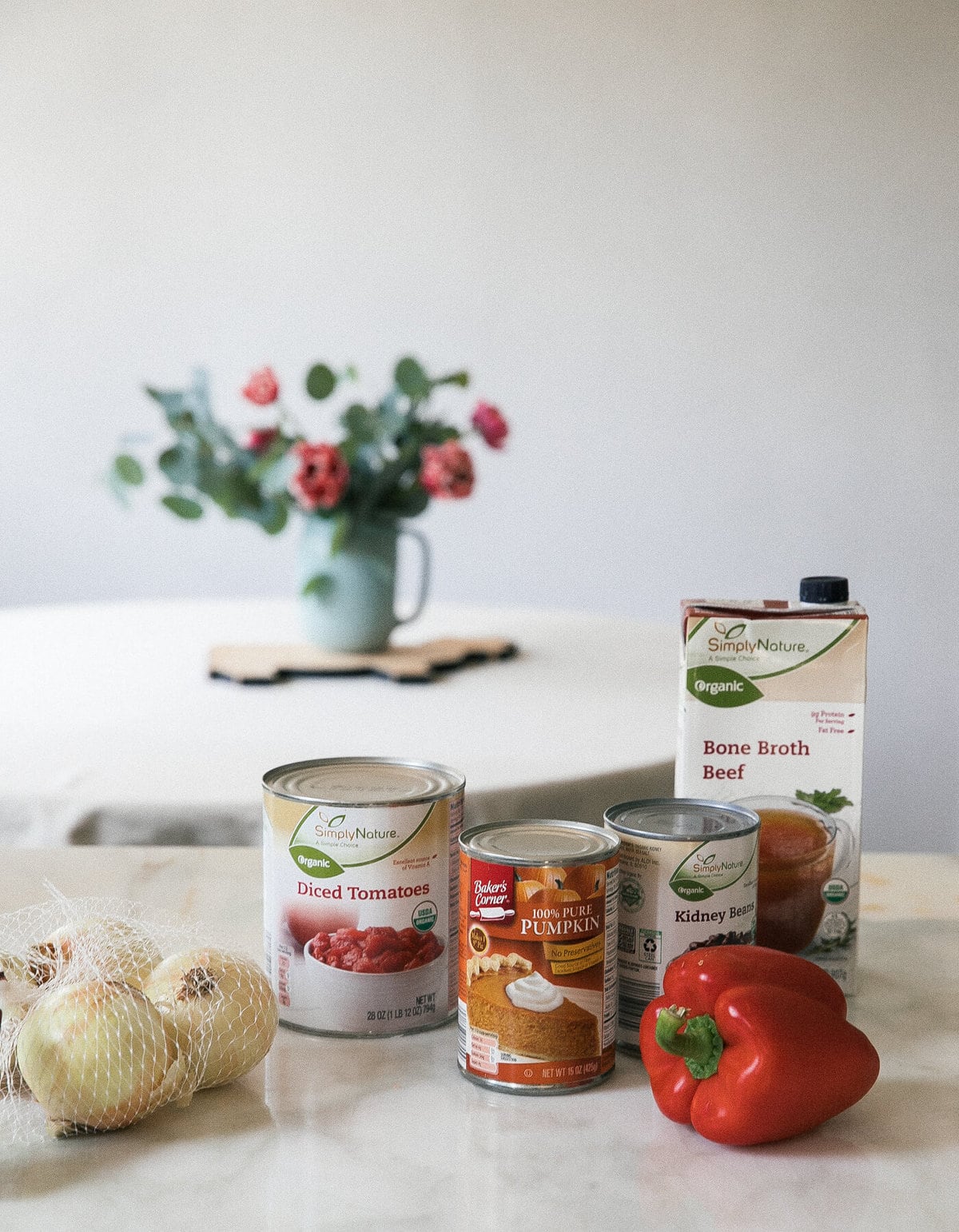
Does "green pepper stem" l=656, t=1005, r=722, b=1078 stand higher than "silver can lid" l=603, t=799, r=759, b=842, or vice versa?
"silver can lid" l=603, t=799, r=759, b=842

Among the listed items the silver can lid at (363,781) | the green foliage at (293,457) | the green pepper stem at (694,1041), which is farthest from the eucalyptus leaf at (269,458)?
the green pepper stem at (694,1041)

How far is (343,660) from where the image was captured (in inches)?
78.9

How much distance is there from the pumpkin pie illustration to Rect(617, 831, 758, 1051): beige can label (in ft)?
0.18

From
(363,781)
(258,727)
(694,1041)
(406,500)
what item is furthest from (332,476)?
(694,1041)

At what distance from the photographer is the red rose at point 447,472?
193 cm

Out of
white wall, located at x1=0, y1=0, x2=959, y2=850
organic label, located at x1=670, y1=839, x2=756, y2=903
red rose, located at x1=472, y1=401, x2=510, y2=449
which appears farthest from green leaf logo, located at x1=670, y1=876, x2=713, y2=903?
A: white wall, located at x1=0, y1=0, x2=959, y2=850

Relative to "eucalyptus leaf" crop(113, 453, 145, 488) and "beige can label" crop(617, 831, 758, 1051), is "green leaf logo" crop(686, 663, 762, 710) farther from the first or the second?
"eucalyptus leaf" crop(113, 453, 145, 488)

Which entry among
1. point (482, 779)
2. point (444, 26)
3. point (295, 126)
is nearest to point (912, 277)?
point (444, 26)

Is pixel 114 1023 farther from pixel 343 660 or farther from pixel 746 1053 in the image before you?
pixel 343 660

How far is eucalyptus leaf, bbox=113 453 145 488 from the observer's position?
2.00 metres

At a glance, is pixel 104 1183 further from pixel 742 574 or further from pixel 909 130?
pixel 909 130

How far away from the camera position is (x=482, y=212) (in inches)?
140

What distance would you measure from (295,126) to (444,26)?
468 mm

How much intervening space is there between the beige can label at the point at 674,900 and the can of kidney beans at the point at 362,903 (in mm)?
102
